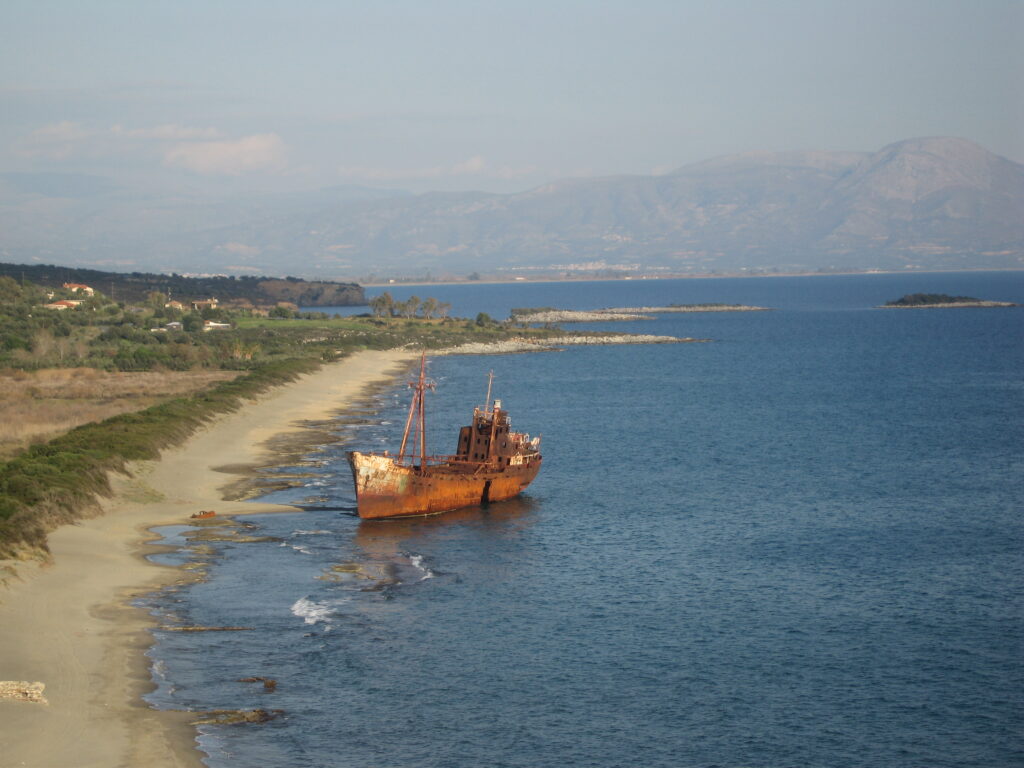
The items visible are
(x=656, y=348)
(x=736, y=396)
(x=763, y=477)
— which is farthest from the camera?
(x=656, y=348)

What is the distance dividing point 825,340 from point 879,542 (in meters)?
137

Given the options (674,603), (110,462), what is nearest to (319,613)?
(674,603)

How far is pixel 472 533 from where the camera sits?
170 feet

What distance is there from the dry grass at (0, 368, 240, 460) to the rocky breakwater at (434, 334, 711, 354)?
54.5m

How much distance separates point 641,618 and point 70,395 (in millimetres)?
66620

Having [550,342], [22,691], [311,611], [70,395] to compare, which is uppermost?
[550,342]

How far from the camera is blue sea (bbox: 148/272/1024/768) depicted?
28766 millimetres

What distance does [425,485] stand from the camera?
54406 mm

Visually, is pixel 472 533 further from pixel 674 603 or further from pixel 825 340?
pixel 825 340

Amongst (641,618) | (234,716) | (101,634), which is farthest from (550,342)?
(234,716)

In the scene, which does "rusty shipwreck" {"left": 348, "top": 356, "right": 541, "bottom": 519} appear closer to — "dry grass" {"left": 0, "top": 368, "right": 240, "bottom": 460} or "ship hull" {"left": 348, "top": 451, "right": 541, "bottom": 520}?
"ship hull" {"left": 348, "top": 451, "right": 541, "bottom": 520}

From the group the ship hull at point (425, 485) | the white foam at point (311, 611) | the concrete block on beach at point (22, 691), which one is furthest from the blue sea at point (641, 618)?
the concrete block on beach at point (22, 691)

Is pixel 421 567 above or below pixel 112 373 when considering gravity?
below

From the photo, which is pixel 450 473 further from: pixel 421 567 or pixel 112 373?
pixel 112 373
